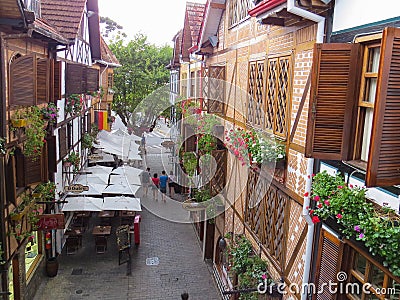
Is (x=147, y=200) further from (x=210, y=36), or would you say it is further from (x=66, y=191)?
(x=210, y=36)

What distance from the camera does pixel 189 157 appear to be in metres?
19.5

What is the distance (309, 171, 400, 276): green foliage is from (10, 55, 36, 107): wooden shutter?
24.6ft

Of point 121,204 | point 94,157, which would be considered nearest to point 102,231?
point 121,204

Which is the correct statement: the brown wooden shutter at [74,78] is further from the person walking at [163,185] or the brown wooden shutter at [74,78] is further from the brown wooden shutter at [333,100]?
the brown wooden shutter at [333,100]

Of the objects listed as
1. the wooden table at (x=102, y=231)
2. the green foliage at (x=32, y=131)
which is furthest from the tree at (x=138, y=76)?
the green foliage at (x=32, y=131)

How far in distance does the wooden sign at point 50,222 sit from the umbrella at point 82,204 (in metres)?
3.96

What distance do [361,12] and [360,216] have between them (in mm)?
2881

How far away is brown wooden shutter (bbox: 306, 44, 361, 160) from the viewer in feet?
19.0

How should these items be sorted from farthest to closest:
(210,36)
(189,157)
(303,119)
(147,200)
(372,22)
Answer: (147,200) < (189,157) < (210,36) < (303,119) < (372,22)

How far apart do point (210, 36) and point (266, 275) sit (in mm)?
9653

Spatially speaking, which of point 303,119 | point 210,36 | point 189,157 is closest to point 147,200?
point 189,157

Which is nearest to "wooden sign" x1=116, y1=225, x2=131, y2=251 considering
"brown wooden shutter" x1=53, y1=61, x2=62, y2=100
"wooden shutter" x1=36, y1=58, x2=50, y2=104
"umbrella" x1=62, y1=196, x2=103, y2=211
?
"umbrella" x1=62, y1=196, x2=103, y2=211

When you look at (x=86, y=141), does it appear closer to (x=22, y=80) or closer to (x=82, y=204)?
(x=82, y=204)

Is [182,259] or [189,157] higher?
[189,157]
